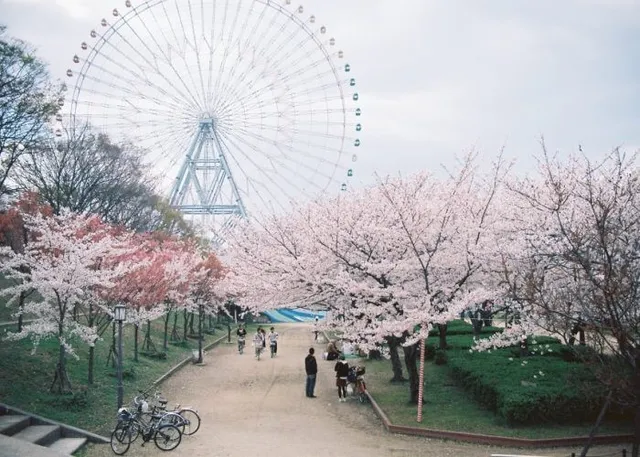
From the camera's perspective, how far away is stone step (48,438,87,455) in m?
11.4

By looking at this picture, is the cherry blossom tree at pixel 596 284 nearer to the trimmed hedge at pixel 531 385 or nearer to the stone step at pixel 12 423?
the trimmed hedge at pixel 531 385

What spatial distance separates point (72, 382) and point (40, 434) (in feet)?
15.9

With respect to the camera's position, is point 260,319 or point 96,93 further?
point 260,319

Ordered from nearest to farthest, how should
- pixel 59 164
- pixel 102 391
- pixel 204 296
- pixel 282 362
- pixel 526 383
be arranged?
1. pixel 526 383
2. pixel 102 391
3. pixel 282 362
4. pixel 59 164
5. pixel 204 296

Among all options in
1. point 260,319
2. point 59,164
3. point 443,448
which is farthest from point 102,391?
point 260,319

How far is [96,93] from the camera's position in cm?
3347

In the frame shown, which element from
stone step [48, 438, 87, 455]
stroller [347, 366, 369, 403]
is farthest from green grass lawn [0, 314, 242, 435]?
stroller [347, 366, 369, 403]

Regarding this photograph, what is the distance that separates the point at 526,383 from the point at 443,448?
2.71 meters

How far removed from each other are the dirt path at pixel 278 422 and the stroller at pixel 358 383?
39 cm

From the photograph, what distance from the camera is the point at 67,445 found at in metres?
11.7

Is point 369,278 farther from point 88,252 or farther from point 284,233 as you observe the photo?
point 88,252

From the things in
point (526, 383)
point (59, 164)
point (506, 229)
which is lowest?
point (526, 383)

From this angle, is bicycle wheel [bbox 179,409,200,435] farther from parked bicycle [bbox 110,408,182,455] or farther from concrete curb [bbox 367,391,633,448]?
concrete curb [bbox 367,391,633,448]

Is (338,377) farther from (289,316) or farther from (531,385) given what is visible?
(289,316)
